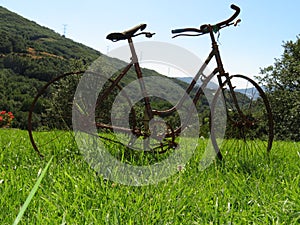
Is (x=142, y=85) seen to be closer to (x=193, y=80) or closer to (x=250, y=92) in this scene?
(x=193, y=80)

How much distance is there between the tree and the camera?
67.3 ft

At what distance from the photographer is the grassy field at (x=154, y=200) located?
179 cm

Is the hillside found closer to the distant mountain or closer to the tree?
the tree

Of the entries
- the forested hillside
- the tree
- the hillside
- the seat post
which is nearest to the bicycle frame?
the seat post

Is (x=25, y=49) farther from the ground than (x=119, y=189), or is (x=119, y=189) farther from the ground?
(x=25, y=49)

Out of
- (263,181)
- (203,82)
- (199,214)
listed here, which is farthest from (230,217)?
(203,82)

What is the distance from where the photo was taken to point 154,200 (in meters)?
1.97

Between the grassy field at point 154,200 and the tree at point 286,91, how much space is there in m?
18.1

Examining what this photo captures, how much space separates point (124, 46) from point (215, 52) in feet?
2.73

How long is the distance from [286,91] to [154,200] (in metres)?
22.0

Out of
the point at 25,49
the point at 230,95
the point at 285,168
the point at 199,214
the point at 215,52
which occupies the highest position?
the point at 25,49

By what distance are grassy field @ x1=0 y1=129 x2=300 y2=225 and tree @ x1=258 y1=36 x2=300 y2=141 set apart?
18.1m

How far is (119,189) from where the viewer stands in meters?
2.26

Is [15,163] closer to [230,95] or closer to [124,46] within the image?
[124,46]
